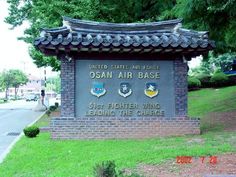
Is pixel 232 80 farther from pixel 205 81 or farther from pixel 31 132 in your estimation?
pixel 31 132

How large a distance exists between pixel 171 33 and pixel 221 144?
15.4 feet

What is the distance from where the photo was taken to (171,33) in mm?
13562

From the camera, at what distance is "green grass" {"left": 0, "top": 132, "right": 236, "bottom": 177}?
27.9 ft

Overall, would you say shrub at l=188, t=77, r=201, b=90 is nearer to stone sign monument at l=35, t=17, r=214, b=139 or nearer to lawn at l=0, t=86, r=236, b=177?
stone sign monument at l=35, t=17, r=214, b=139

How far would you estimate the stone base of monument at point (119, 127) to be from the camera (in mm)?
12461

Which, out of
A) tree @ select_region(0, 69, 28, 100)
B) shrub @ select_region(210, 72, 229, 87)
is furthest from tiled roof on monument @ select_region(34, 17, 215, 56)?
tree @ select_region(0, 69, 28, 100)

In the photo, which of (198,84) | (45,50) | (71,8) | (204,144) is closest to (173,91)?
(204,144)

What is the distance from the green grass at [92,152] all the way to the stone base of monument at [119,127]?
1.33 ft

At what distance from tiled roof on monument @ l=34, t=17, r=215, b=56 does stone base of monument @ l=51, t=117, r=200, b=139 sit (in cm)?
204

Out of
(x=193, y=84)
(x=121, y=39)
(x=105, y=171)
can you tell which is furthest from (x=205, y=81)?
(x=105, y=171)

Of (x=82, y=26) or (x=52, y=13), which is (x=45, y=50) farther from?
(x=52, y=13)

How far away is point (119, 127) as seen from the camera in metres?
12.6
